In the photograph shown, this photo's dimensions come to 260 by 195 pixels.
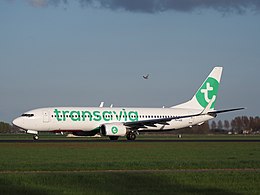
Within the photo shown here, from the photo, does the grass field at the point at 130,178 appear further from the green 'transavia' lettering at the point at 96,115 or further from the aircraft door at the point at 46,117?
the green 'transavia' lettering at the point at 96,115

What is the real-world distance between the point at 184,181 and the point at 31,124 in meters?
49.9

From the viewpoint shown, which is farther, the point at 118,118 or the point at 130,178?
the point at 118,118

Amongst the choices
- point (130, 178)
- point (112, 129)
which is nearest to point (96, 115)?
point (112, 129)

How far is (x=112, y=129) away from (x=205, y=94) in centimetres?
1661

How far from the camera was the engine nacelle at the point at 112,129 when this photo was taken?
71.7m

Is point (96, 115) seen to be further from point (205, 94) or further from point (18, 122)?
point (205, 94)

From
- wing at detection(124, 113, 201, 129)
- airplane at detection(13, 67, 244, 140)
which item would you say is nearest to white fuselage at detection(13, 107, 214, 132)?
airplane at detection(13, 67, 244, 140)

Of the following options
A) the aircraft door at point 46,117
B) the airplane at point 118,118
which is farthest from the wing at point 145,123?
the aircraft door at point 46,117

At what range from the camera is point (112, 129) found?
71875mm

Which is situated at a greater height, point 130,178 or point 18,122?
point 18,122

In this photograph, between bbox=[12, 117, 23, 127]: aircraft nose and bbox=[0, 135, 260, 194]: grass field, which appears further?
bbox=[12, 117, 23, 127]: aircraft nose

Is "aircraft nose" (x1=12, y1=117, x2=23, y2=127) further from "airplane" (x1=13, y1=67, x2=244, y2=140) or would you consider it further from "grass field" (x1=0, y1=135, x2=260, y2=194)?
"grass field" (x1=0, y1=135, x2=260, y2=194)

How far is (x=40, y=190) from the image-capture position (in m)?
20.5

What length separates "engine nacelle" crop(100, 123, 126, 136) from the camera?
7169 centimetres
